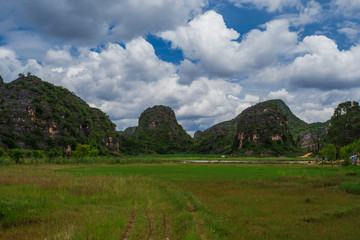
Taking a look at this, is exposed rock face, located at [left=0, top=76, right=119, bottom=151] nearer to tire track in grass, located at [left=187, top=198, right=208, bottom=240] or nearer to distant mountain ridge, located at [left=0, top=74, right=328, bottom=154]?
distant mountain ridge, located at [left=0, top=74, right=328, bottom=154]

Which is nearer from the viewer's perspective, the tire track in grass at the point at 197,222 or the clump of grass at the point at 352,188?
the tire track in grass at the point at 197,222

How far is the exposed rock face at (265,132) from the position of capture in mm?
134000

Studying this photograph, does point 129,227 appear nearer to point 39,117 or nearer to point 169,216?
point 169,216

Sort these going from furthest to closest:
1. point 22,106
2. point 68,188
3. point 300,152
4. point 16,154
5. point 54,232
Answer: point 300,152, point 22,106, point 16,154, point 68,188, point 54,232

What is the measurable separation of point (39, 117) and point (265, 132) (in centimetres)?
11327

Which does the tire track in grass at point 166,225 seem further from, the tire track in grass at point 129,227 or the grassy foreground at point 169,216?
the tire track in grass at point 129,227

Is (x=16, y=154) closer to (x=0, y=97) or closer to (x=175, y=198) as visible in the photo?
(x=175, y=198)

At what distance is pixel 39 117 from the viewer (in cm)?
9194

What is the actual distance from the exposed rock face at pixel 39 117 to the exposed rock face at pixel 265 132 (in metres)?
85.9

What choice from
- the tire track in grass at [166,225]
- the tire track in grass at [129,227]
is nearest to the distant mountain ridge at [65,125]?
the tire track in grass at [129,227]

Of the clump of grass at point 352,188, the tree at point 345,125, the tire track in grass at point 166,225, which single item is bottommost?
the clump of grass at point 352,188

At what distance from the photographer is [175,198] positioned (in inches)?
613

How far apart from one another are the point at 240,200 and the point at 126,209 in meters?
7.43

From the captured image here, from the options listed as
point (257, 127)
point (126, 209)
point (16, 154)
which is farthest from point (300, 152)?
point (126, 209)
